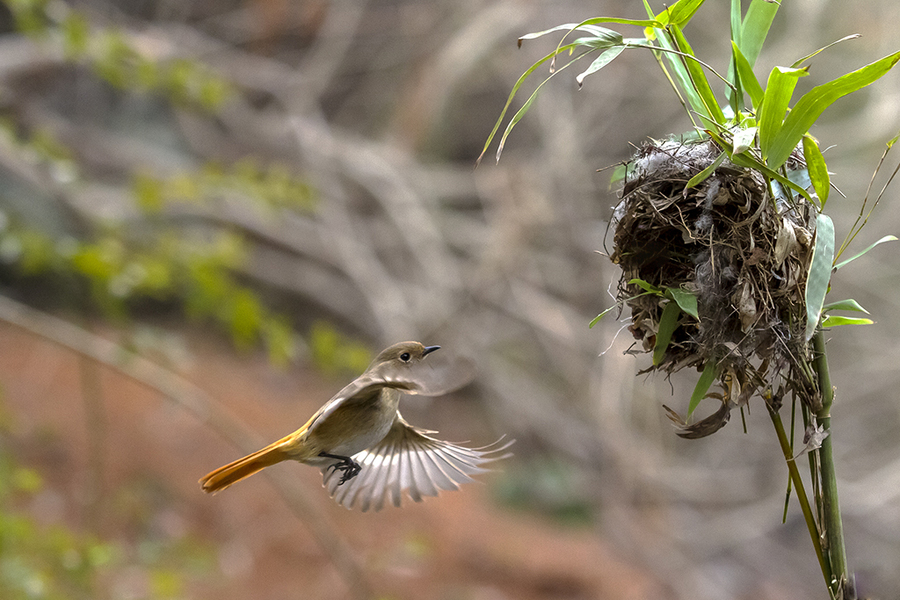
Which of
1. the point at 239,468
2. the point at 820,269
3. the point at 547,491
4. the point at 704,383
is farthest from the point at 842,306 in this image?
the point at 547,491

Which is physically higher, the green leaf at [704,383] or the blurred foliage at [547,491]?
the blurred foliage at [547,491]

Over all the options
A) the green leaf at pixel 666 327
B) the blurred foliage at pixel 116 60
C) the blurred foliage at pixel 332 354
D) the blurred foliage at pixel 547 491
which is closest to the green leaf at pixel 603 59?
the green leaf at pixel 666 327

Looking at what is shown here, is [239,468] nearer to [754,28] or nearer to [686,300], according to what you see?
[686,300]

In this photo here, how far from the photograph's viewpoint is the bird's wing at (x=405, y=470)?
1444mm

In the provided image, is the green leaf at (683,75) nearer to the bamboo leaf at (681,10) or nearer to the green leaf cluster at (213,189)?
the bamboo leaf at (681,10)

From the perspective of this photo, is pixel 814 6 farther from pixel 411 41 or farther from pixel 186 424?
pixel 186 424

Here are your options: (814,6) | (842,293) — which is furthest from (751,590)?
(814,6)

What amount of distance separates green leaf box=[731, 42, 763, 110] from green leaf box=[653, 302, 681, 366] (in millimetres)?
296

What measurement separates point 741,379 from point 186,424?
5.58m

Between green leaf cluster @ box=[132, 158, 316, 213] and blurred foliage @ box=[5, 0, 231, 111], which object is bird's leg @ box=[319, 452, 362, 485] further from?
blurred foliage @ box=[5, 0, 231, 111]

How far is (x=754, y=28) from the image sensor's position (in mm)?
1025

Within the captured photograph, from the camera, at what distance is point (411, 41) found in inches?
263

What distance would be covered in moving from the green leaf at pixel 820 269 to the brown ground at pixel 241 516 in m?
4.12

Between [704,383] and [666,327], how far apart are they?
9 centimetres
